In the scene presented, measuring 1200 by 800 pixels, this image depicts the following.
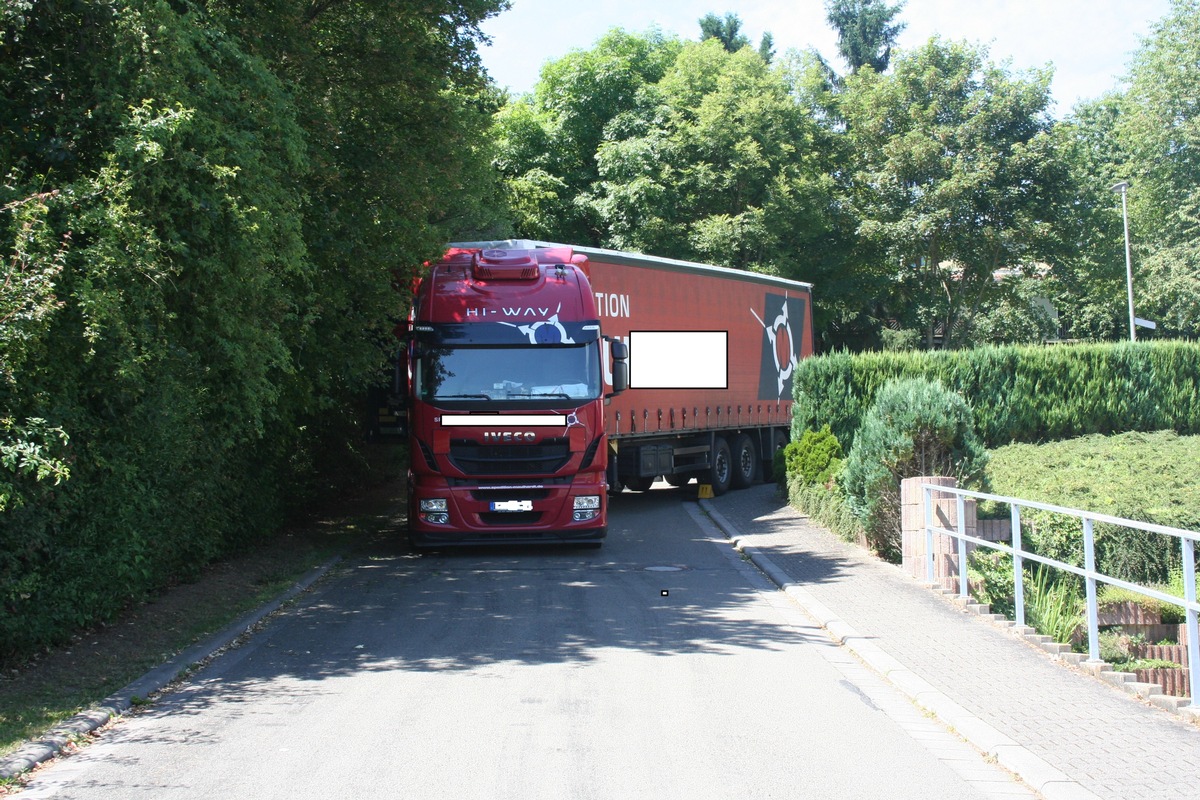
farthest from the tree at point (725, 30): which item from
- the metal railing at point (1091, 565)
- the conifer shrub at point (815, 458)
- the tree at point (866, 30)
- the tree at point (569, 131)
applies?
A: the metal railing at point (1091, 565)

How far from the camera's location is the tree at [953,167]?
4031 centimetres

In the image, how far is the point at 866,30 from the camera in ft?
188

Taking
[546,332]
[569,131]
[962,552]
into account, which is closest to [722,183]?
[569,131]

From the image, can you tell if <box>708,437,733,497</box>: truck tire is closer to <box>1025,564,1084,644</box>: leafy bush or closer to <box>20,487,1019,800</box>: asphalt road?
<box>1025,564,1084,644</box>: leafy bush

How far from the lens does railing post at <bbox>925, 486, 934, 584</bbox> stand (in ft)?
39.4

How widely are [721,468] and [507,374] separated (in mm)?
10143

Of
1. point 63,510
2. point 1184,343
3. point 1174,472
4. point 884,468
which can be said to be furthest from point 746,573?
point 1184,343

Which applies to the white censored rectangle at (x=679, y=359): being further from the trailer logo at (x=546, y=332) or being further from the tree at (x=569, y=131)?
the tree at (x=569, y=131)

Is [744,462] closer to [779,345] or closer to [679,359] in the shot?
[779,345]

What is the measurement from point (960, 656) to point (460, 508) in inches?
291

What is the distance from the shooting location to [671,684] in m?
7.92

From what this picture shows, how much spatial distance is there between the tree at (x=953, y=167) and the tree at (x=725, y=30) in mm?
22649

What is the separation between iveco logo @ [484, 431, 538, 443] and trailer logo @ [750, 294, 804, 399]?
1173 cm

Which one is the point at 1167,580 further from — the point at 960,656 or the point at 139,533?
the point at 139,533
